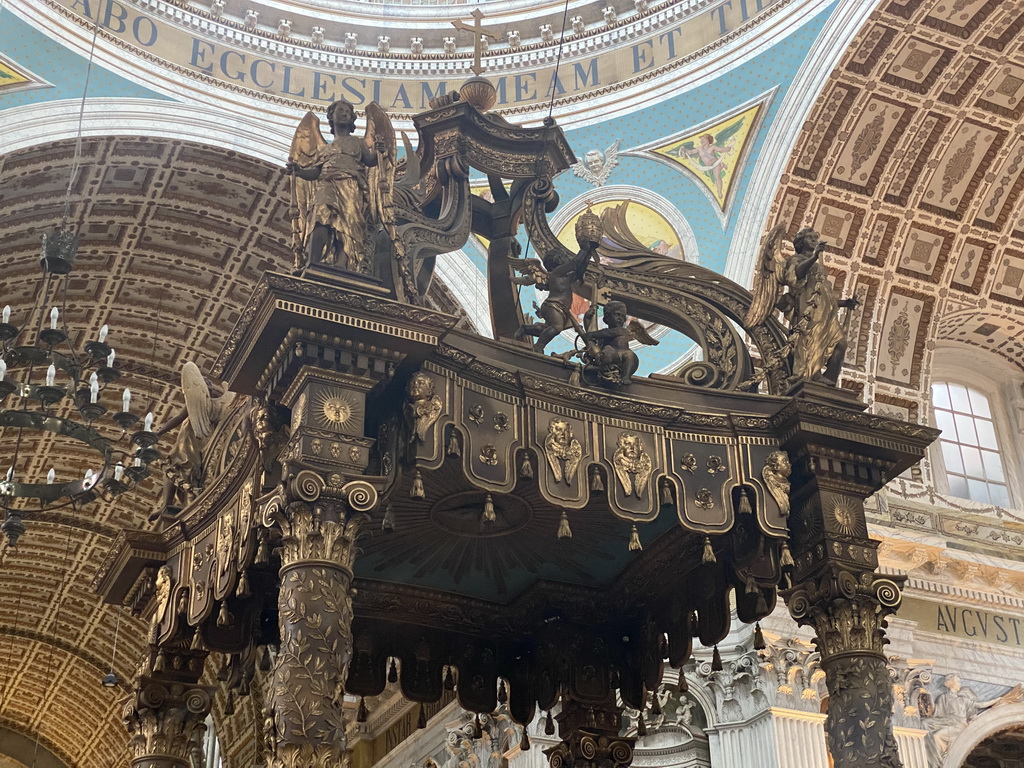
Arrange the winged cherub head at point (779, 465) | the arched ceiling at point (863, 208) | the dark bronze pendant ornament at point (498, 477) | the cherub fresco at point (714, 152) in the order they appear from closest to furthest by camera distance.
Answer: the dark bronze pendant ornament at point (498, 477)
the winged cherub head at point (779, 465)
the arched ceiling at point (863, 208)
the cherub fresco at point (714, 152)

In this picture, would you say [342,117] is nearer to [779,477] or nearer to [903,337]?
[779,477]

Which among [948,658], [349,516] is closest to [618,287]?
[349,516]

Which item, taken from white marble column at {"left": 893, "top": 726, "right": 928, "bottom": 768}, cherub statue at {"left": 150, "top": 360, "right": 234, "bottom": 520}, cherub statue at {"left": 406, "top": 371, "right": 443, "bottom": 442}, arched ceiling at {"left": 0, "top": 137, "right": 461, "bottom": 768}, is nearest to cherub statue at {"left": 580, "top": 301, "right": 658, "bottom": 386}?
cherub statue at {"left": 406, "top": 371, "right": 443, "bottom": 442}

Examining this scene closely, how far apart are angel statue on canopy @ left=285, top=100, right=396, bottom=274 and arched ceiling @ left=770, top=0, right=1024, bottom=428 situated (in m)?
6.68

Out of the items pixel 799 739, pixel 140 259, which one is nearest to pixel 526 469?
pixel 799 739

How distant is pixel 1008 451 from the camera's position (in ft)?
38.9

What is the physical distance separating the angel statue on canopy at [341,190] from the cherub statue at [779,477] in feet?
5.62

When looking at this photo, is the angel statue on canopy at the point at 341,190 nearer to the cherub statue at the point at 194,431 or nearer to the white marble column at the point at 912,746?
the cherub statue at the point at 194,431

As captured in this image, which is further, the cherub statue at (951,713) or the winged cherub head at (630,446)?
the cherub statue at (951,713)

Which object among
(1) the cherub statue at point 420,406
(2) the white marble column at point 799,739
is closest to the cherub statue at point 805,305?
(1) the cherub statue at point 420,406

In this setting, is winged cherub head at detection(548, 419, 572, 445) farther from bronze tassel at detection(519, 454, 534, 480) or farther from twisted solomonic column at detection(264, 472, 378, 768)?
twisted solomonic column at detection(264, 472, 378, 768)

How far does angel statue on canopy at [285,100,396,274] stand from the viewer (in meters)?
4.59

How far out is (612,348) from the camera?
5.12 metres

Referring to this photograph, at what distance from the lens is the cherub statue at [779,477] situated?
5074 mm
